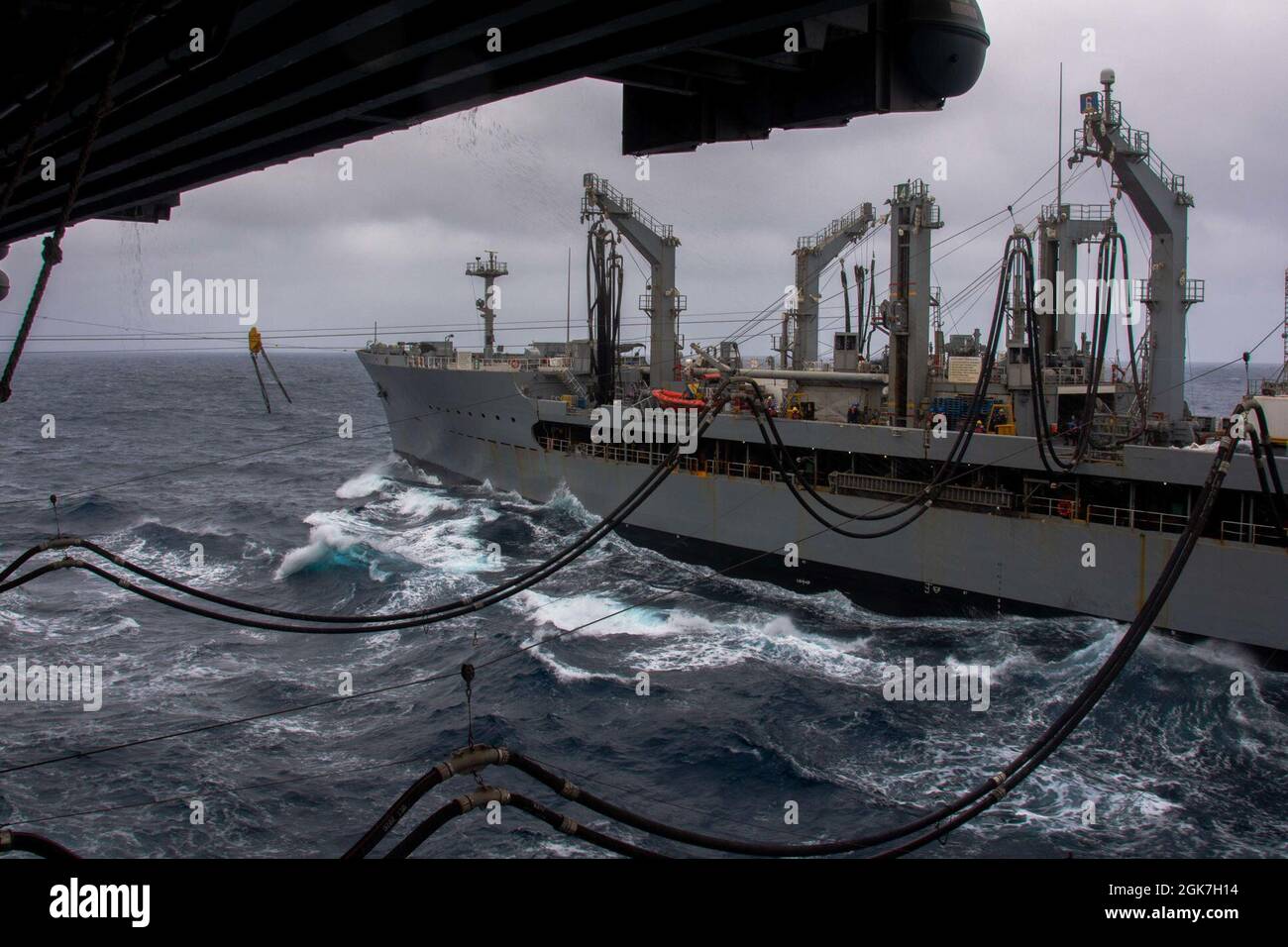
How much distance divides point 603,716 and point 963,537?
10.6m

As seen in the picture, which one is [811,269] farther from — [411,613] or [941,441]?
[411,613]

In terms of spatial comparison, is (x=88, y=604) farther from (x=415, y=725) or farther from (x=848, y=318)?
(x=848, y=318)

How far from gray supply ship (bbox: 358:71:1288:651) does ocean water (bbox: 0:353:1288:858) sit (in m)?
1.29

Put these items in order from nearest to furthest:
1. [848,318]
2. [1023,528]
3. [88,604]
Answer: [1023,528]
[88,604]
[848,318]

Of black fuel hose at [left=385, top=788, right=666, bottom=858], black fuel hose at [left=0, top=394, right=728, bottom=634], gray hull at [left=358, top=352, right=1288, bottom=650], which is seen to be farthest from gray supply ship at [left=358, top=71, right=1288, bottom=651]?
black fuel hose at [left=385, top=788, right=666, bottom=858]

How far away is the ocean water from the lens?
45.8ft

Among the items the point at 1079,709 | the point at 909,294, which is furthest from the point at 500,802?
the point at 909,294

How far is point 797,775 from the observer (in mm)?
15422

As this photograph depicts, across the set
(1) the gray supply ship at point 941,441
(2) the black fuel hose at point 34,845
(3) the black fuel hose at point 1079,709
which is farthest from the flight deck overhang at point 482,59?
(1) the gray supply ship at point 941,441

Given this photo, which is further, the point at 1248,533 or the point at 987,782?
the point at 1248,533

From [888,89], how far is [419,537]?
28.1 m

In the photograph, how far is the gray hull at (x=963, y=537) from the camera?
62.7 feet

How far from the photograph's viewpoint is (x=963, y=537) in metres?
23.1
